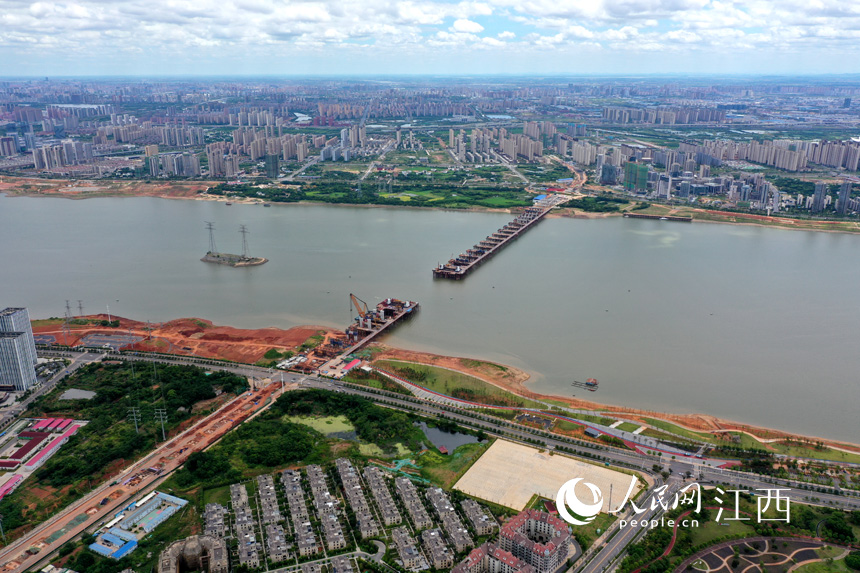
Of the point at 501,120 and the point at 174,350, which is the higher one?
the point at 501,120

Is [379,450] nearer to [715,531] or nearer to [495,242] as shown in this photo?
[715,531]

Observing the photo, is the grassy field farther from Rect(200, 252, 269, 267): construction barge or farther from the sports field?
Rect(200, 252, 269, 267): construction barge

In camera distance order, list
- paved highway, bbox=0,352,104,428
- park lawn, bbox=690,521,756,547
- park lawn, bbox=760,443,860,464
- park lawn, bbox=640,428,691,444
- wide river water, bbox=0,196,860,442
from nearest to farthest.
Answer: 1. park lawn, bbox=690,521,756,547
2. park lawn, bbox=760,443,860,464
3. park lawn, bbox=640,428,691,444
4. paved highway, bbox=0,352,104,428
5. wide river water, bbox=0,196,860,442

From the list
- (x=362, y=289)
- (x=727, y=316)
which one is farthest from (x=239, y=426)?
(x=727, y=316)

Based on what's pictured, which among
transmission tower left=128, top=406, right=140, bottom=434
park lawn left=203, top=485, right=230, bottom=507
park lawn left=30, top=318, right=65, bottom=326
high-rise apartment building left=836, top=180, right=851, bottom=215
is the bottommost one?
park lawn left=203, top=485, right=230, bottom=507

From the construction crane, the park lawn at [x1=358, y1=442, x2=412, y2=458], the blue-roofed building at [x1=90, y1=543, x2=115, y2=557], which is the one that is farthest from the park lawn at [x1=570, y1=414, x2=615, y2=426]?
the blue-roofed building at [x1=90, y1=543, x2=115, y2=557]

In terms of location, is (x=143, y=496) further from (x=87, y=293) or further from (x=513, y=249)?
(x=513, y=249)
